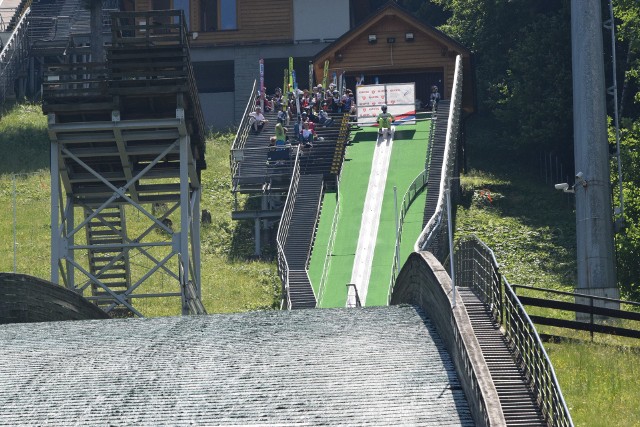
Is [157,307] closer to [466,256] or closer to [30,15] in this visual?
[466,256]

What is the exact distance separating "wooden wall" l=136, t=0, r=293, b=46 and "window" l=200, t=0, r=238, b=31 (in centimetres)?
28

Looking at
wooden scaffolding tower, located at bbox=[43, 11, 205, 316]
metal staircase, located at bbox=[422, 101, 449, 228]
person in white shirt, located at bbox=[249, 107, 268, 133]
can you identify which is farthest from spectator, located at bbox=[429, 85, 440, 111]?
wooden scaffolding tower, located at bbox=[43, 11, 205, 316]

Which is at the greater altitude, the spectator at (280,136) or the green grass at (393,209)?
the spectator at (280,136)

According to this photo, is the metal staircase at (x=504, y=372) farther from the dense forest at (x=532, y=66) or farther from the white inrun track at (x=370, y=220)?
the dense forest at (x=532, y=66)

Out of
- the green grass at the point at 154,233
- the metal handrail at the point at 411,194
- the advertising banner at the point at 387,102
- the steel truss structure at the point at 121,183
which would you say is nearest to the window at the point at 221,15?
the green grass at the point at 154,233

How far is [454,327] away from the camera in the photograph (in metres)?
23.3

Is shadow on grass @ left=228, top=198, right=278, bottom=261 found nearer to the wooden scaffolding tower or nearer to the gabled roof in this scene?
the gabled roof

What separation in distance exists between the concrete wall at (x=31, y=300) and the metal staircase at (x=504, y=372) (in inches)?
320

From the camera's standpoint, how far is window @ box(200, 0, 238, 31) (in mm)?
70438

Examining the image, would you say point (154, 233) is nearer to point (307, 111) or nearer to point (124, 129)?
point (307, 111)

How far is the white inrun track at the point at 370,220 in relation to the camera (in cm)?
4389

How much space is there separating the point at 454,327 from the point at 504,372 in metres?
1.13

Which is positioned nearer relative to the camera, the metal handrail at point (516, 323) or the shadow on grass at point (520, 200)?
the metal handrail at point (516, 323)

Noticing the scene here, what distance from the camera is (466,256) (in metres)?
28.7
